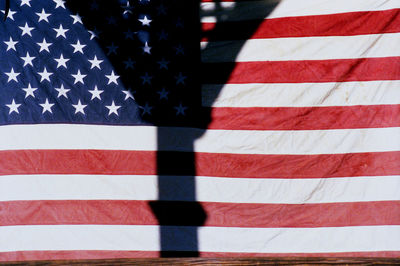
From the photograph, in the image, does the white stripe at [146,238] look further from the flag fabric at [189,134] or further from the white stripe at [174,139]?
the white stripe at [174,139]

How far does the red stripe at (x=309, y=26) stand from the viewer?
3375 mm

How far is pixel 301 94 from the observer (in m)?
3.50

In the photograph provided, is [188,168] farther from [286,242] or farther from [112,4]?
[112,4]

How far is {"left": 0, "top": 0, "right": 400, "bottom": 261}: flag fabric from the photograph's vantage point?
11.4ft

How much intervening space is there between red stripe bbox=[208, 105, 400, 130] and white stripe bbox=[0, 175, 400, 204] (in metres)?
0.49

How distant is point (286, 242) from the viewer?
3.57 metres

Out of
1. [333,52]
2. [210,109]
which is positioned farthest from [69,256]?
[333,52]

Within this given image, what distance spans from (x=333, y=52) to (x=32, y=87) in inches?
105

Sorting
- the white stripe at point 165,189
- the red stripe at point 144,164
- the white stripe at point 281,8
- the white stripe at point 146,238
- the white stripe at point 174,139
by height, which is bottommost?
the white stripe at point 146,238

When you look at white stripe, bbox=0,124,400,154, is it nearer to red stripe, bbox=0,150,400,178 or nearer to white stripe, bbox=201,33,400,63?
red stripe, bbox=0,150,400,178

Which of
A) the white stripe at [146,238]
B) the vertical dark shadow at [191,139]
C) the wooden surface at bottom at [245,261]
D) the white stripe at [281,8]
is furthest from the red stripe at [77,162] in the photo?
the wooden surface at bottom at [245,261]

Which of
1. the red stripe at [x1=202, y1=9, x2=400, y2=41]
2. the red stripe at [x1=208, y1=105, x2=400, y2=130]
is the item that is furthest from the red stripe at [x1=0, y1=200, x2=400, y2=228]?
the red stripe at [x1=202, y1=9, x2=400, y2=41]

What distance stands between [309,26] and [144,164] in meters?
1.91

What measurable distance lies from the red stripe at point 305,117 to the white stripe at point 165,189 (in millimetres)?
487
